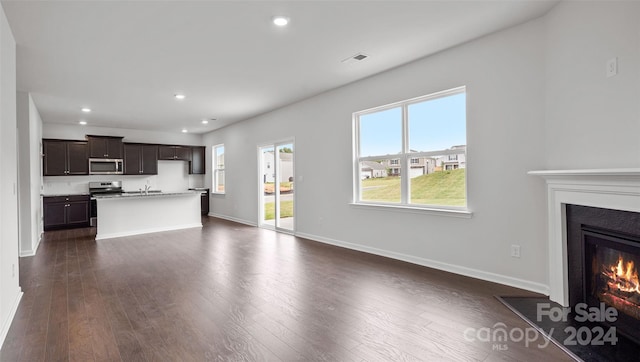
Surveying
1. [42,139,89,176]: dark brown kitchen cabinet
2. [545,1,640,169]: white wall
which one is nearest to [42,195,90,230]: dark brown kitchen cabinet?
[42,139,89,176]: dark brown kitchen cabinet

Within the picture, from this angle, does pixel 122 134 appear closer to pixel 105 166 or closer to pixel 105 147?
pixel 105 147

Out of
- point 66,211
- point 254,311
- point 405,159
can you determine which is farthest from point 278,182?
point 66,211

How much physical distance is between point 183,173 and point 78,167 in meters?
2.70

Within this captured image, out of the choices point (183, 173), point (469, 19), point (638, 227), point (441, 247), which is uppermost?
point (469, 19)

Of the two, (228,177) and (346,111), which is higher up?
(346,111)

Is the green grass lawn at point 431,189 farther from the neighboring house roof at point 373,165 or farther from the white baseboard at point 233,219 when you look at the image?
the white baseboard at point 233,219

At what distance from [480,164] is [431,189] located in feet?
2.33

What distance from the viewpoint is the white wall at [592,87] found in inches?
89.9

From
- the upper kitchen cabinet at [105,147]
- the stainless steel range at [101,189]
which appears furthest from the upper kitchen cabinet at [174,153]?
the stainless steel range at [101,189]

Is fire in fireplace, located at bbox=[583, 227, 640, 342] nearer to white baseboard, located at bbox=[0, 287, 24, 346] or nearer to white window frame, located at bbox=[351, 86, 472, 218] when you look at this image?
white window frame, located at bbox=[351, 86, 472, 218]

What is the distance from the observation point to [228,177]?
873 cm

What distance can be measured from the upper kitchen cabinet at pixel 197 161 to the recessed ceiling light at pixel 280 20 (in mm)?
7645

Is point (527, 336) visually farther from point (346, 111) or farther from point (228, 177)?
point (228, 177)

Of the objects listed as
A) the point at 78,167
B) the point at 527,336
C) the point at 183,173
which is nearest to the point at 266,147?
the point at 183,173
